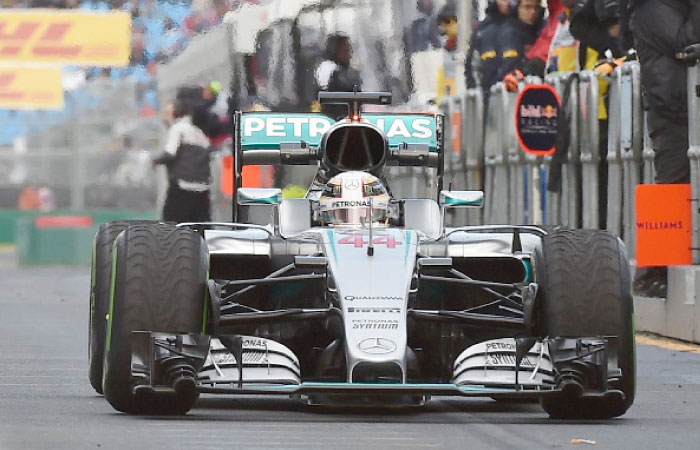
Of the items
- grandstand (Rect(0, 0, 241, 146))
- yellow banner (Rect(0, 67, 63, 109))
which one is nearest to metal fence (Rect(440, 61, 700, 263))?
grandstand (Rect(0, 0, 241, 146))

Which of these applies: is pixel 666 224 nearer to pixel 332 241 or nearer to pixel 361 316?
pixel 332 241

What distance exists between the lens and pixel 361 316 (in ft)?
29.6

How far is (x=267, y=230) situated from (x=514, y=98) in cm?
962

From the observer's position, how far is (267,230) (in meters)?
10.0

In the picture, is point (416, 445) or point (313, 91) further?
point (313, 91)

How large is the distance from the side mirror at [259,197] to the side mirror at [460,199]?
81 cm

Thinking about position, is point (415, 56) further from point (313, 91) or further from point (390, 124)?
point (390, 124)

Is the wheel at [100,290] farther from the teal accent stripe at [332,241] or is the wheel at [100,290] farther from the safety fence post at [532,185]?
the safety fence post at [532,185]

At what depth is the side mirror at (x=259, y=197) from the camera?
10.4 meters

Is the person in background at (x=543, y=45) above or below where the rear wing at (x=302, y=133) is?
above

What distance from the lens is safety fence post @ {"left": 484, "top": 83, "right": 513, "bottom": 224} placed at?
782 inches

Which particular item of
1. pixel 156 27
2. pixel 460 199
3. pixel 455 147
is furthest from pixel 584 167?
pixel 156 27

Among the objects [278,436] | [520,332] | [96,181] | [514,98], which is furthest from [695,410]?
[96,181]

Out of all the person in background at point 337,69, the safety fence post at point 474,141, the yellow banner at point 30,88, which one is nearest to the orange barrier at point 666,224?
the safety fence post at point 474,141
